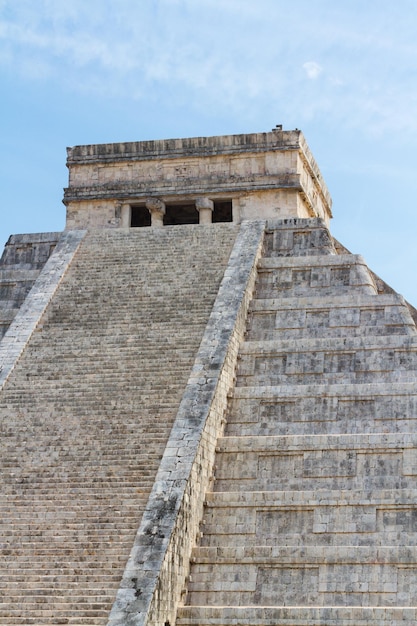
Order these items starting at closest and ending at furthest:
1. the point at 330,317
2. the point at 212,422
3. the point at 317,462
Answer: the point at 317,462 → the point at 212,422 → the point at 330,317

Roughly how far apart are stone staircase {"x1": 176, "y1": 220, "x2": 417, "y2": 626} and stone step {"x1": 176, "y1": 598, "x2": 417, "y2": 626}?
11 millimetres

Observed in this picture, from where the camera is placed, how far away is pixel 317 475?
13445mm

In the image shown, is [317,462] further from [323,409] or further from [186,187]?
[186,187]

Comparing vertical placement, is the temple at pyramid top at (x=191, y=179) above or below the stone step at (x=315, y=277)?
above

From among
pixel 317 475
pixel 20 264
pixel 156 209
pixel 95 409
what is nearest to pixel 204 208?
pixel 156 209

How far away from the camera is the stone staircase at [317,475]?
12258 mm

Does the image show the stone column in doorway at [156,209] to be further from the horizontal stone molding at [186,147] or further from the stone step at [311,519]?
the stone step at [311,519]

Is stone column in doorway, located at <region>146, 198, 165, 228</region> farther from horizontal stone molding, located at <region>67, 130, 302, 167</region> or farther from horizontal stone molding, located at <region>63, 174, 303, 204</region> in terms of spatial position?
horizontal stone molding, located at <region>67, 130, 302, 167</region>

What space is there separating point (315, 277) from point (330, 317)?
3.72ft

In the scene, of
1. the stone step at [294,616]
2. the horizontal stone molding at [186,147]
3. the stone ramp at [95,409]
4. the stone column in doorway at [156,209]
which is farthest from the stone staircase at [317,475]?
the horizontal stone molding at [186,147]

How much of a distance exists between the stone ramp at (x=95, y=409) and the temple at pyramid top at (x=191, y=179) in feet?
3.15

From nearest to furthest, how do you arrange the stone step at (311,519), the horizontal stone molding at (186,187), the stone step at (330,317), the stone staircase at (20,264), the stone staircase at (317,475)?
the stone staircase at (317,475), the stone step at (311,519), the stone step at (330,317), the stone staircase at (20,264), the horizontal stone molding at (186,187)

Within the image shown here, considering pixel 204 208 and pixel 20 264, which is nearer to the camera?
pixel 20 264

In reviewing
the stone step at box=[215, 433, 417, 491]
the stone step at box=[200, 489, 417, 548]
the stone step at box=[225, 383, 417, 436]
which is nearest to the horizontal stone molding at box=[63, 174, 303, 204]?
the stone step at box=[225, 383, 417, 436]
